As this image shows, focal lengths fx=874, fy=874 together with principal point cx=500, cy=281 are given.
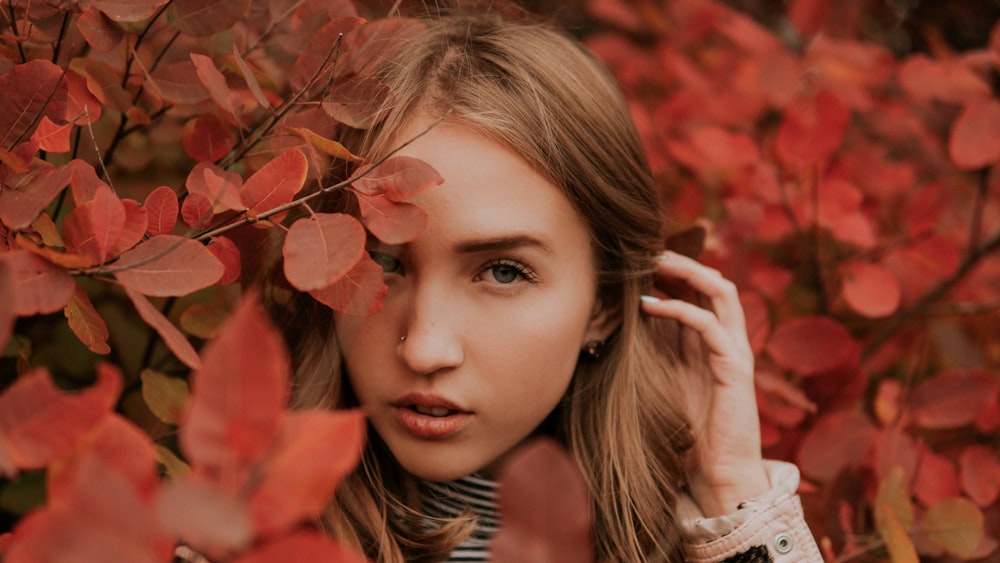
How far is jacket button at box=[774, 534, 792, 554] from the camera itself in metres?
1.19

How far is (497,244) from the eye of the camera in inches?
43.8

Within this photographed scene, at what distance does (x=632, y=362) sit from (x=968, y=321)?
3.32 feet

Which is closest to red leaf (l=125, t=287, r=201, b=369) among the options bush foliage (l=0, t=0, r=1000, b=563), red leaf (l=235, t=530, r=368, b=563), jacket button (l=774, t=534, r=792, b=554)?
bush foliage (l=0, t=0, r=1000, b=563)

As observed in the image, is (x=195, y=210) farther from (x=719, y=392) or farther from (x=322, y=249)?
(x=719, y=392)

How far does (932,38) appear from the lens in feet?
6.57

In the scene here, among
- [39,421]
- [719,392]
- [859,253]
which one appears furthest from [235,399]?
[859,253]

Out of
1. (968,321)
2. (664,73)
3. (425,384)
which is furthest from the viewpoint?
(664,73)

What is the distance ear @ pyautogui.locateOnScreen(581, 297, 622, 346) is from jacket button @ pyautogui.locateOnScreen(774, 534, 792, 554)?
0.38 metres

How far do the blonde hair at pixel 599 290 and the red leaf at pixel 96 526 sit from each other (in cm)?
74

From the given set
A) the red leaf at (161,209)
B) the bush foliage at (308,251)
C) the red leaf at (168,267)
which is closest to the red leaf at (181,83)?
the bush foliage at (308,251)

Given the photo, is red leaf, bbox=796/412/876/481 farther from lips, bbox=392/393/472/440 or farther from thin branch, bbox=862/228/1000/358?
lips, bbox=392/393/472/440

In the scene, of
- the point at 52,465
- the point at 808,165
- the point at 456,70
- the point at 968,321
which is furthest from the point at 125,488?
the point at 968,321

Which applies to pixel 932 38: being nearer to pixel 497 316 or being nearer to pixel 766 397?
pixel 766 397

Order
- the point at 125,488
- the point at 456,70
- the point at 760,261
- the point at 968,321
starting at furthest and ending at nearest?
the point at 968,321 → the point at 760,261 → the point at 456,70 → the point at 125,488
